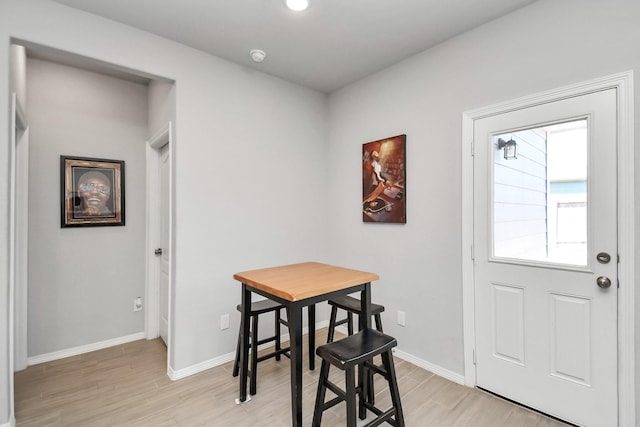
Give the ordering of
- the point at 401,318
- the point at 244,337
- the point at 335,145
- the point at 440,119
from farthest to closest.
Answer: the point at 335,145 < the point at 401,318 < the point at 440,119 < the point at 244,337

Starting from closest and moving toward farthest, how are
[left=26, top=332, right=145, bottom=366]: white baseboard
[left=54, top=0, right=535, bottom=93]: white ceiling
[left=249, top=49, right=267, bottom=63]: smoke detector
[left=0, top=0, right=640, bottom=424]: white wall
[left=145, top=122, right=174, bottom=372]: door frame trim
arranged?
[left=0, top=0, right=640, bottom=424]: white wall
[left=54, top=0, right=535, bottom=93]: white ceiling
[left=249, top=49, right=267, bottom=63]: smoke detector
[left=26, top=332, right=145, bottom=366]: white baseboard
[left=145, top=122, right=174, bottom=372]: door frame trim

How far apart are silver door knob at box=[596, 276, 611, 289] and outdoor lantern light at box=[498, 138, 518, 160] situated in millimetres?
894

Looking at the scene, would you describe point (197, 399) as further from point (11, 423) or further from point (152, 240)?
point (152, 240)

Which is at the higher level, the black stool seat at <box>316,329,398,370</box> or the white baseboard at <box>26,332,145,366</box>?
the black stool seat at <box>316,329,398,370</box>

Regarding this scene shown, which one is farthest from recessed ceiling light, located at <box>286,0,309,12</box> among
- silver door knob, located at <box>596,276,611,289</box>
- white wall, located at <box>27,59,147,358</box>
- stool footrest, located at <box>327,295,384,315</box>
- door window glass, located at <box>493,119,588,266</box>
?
silver door knob, located at <box>596,276,611,289</box>

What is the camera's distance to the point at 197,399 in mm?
2234

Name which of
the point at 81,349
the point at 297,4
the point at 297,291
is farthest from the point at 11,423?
the point at 297,4

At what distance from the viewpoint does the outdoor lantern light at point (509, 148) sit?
2.17m

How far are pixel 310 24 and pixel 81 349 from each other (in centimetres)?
354

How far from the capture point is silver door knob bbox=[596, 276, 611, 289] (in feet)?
5.80

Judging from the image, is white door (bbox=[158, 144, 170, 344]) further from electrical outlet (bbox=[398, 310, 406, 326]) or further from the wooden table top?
electrical outlet (bbox=[398, 310, 406, 326])

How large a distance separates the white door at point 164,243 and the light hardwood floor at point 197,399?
0.50 metres

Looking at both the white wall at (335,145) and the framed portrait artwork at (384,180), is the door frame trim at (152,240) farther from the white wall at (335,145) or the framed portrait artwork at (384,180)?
the framed portrait artwork at (384,180)


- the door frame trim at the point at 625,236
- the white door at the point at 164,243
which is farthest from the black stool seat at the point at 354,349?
the white door at the point at 164,243
